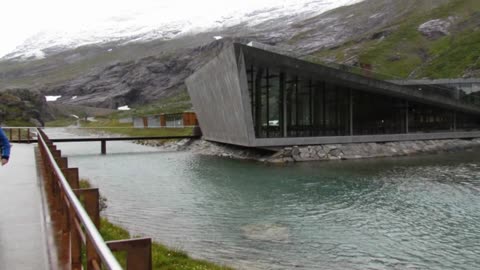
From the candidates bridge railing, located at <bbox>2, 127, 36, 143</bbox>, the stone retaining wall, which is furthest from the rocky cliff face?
bridge railing, located at <bbox>2, 127, 36, 143</bbox>

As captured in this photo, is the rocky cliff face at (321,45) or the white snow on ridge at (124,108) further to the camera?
the white snow on ridge at (124,108)

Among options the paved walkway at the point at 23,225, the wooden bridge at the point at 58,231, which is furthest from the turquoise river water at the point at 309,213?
the wooden bridge at the point at 58,231

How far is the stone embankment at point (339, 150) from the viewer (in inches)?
1244

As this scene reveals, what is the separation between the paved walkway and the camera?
20.7ft

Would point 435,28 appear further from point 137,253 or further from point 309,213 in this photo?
point 137,253

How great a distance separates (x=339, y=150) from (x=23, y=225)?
2734 cm

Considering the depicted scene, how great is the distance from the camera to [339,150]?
3319 centimetres

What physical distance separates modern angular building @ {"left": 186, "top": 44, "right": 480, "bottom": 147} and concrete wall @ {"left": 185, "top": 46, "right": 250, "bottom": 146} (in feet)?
0.25

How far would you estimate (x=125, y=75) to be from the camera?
164875 mm

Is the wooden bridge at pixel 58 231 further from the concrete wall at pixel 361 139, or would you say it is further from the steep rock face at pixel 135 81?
the steep rock face at pixel 135 81

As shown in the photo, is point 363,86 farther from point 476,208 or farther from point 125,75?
point 125,75

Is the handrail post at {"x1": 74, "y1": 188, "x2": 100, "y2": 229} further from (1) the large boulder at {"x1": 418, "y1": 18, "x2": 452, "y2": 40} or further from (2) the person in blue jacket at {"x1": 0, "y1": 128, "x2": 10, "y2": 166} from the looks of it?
(1) the large boulder at {"x1": 418, "y1": 18, "x2": 452, "y2": 40}

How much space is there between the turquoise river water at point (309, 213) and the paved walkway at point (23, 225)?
3.10m

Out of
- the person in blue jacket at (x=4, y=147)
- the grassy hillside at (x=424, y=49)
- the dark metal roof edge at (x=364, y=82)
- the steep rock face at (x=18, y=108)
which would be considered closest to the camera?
the person in blue jacket at (x=4, y=147)
